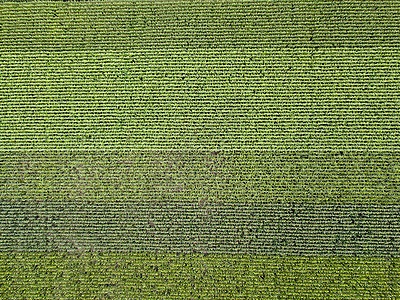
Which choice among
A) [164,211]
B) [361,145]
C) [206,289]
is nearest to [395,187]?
[361,145]

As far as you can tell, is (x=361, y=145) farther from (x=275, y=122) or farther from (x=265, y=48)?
(x=265, y=48)

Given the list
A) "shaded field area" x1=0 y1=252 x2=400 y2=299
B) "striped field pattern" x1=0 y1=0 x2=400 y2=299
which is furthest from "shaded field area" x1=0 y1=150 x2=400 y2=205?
"shaded field area" x1=0 y1=252 x2=400 y2=299

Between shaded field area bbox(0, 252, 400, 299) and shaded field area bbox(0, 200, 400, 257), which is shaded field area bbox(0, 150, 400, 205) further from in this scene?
shaded field area bbox(0, 252, 400, 299)

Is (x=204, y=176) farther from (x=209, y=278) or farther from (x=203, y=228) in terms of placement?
(x=209, y=278)

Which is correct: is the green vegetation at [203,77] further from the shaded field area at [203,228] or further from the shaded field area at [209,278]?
the shaded field area at [209,278]

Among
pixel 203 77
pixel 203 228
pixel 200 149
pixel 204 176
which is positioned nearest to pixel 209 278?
pixel 203 228
